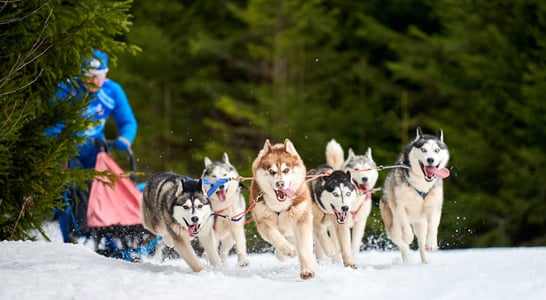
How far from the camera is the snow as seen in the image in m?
5.86

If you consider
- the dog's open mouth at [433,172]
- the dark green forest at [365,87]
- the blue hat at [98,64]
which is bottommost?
the dark green forest at [365,87]

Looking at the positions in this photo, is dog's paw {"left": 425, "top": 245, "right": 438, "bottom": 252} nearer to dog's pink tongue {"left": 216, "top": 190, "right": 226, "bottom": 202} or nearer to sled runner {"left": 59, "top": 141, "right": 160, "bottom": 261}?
dog's pink tongue {"left": 216, "top": 190, "right": 226, "bottom": 202}

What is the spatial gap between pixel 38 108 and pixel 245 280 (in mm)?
2777

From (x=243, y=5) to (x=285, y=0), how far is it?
13.2 ft

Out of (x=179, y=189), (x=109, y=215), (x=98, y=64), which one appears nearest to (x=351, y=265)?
(x=179, y=189)

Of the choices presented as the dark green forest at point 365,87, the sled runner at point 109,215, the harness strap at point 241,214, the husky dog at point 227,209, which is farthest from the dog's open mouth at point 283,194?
the dark green forest at point 365,87

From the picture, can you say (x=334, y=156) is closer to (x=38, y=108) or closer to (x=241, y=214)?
(x=241, y=214)

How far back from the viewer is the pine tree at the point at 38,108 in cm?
769

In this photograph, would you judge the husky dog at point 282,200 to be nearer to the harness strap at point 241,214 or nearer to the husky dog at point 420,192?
the harness strap at point 241,214

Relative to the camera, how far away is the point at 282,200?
22.5 feet

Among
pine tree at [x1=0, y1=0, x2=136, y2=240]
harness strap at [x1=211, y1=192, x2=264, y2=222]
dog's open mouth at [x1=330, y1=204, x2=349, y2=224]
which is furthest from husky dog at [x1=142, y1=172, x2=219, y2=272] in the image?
dog's open mouth at [x1=330, y1=204, x2=349, y2=224]

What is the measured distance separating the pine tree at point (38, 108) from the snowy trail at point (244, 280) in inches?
21.2

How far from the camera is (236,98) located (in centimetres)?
2286

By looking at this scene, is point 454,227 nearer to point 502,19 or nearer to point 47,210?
point 502,19
